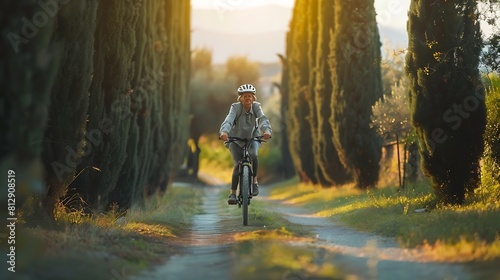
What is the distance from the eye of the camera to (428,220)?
11.6 meters

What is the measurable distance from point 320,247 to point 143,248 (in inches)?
88.0

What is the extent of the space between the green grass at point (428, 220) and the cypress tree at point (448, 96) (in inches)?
23.1

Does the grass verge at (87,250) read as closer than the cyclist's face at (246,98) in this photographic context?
Yes

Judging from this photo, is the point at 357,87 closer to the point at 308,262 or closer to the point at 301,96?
the point at 301,96

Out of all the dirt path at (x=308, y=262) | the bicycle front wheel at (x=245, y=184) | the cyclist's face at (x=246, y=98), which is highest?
the cyclist's face at (x=246, y=98)

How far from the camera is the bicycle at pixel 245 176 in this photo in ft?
44.5

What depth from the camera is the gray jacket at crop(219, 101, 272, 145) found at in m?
13.7

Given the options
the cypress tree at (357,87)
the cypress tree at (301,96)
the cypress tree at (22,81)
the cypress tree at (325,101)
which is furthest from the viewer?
the cypress tree at (301,96)

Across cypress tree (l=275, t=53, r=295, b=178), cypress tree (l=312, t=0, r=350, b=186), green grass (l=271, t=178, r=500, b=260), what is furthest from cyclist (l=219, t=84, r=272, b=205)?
cypress tree (l=275, t=53, r=295, b=178)

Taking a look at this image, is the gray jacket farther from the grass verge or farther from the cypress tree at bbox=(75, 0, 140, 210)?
the cypress tree at bbox=(75, 0, 140, 210)

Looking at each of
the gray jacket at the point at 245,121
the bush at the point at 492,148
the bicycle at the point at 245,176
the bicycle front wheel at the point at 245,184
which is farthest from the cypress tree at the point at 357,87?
the bicycle front wheel at the point at 245,184

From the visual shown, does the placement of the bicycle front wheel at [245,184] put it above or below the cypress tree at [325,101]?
below

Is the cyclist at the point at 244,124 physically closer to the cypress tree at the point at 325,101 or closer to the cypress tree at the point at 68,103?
the cypress tree at the point at 68,103

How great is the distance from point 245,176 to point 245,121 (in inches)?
40.0
